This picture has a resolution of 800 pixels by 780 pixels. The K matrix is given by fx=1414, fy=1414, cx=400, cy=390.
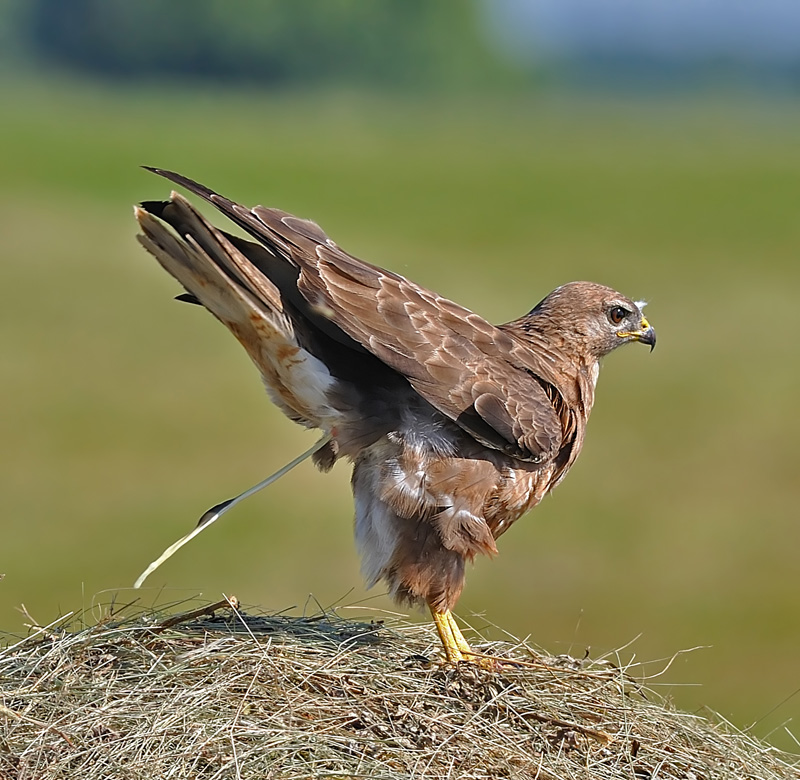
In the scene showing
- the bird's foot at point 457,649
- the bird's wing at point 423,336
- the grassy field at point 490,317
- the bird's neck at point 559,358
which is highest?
the grassy field at point 490,317

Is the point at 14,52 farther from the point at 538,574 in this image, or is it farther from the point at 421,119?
the point at 538,574

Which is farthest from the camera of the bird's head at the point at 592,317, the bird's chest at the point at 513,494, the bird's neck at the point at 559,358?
the bird's head at the point at 592,317

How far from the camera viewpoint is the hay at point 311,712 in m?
4.19

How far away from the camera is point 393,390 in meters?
5.50

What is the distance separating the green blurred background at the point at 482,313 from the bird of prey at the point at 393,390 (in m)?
0.36

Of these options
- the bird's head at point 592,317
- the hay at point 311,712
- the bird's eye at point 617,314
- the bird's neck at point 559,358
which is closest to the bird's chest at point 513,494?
the bird's neck at point 559,358

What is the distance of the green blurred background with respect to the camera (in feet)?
48.5

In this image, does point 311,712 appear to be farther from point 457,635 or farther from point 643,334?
point 643,334

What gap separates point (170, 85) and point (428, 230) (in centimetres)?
3576

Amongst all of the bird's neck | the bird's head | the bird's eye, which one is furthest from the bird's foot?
the bird's eye

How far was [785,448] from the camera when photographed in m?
20.3

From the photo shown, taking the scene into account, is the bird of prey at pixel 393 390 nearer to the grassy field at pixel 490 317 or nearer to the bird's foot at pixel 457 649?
the bird's foot at pixel 457 649

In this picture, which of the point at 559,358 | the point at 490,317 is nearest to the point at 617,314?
the point at 559,358

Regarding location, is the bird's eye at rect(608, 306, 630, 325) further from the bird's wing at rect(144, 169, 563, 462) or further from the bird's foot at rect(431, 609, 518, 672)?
the bird's foot at rect(431, 609, 518, 672)
